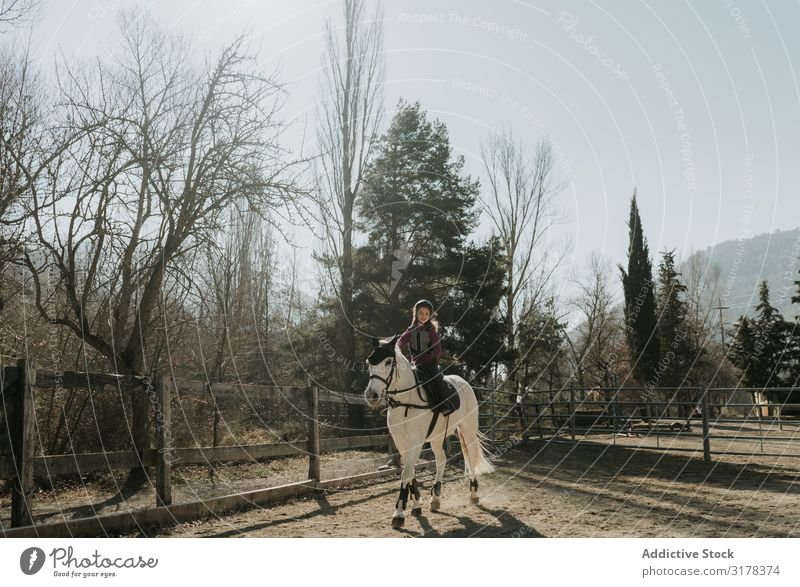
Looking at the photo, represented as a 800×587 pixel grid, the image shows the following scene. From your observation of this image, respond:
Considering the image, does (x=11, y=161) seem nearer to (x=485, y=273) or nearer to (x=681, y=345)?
(x=485, y=273)

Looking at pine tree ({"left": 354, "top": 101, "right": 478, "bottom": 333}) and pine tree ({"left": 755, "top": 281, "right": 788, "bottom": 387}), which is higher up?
pine tree ({"left": 354, "top": 101, "right": 478, "bottom": 333})

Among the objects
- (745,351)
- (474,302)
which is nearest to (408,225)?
(474,302)

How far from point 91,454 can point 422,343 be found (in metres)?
3.49

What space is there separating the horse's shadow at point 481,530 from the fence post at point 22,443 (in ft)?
10.7

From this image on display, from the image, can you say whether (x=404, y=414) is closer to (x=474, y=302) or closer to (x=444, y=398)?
(x=444, y=398)

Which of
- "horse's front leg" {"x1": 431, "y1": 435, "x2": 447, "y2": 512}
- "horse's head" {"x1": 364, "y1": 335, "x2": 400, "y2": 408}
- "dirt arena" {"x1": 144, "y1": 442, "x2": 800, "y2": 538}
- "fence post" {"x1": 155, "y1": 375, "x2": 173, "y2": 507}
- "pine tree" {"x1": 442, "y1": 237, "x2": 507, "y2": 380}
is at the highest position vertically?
"pine tree" {"x1": 442, "y1": 237, "x2": 507, "y2": 380}

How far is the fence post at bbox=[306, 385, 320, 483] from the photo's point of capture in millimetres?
8266

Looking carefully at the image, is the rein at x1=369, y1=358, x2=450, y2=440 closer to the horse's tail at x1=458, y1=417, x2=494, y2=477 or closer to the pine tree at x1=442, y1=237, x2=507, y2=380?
the horse's tail at x1=458, y1=417, x2=494, y2=477

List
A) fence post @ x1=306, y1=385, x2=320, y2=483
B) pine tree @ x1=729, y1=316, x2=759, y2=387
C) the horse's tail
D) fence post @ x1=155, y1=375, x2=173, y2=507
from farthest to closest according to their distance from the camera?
pine tree @ x1=729, y1=316, x2=759, y2=387, fence post @ x1=306, y1=385, x2=320, y2=483, the horse's tail, fence post @ x1=155, y1=375, x2=173, y2=507

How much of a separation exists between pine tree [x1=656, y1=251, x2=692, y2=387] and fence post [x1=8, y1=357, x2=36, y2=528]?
1059 inches

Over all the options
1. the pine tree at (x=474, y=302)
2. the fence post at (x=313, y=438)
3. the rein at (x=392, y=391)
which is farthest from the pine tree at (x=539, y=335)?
the rein at (x=392, y=391)

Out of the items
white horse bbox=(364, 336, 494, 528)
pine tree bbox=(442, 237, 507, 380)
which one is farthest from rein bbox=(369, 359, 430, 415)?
pine tree bbox=(442, 237, 507, 380)

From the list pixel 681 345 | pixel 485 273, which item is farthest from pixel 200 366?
pixel 681 345

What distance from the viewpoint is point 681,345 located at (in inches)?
1259
